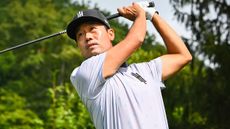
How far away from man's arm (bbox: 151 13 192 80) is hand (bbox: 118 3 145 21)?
0.53 feet

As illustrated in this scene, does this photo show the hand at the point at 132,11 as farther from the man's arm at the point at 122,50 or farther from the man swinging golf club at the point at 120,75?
the man's arm at the point at 122,50

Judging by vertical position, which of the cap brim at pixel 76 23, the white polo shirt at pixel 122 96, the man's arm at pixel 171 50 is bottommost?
the white polo shirt at pixel 122 96

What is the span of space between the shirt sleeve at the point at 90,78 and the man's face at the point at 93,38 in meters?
0.05

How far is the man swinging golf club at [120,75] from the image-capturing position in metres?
3.12

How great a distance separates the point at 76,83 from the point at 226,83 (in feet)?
32.3

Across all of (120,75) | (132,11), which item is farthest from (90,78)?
Result: (132,11)

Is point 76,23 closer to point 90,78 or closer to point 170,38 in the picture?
point 90,78

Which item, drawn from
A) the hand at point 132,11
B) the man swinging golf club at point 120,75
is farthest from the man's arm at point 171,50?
the hand at point 132,11

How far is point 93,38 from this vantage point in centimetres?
333

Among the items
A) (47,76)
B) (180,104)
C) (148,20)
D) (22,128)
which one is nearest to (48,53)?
(47,76)

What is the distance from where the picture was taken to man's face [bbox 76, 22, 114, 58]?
131 inches

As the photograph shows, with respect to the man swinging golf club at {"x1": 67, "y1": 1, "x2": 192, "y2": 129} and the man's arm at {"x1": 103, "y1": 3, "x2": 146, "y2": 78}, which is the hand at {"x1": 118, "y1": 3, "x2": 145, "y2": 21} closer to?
the man swinging golf club at {"x1": 67, "y1": 1, "x2": 192, "y2": 129}

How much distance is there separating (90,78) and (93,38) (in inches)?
8.2

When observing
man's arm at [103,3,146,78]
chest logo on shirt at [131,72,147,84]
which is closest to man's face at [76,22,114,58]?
man's arm at [103,3,146,78]
